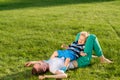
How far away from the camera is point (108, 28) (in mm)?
11258

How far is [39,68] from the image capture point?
7297mm

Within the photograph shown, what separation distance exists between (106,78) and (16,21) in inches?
259

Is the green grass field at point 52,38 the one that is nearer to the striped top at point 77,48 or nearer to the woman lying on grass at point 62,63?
the woman lying on grass at point 62,63

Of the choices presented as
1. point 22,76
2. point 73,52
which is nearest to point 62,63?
point 73,52

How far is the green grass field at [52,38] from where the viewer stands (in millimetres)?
7602

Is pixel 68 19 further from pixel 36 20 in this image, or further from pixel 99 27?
pixel 99 27

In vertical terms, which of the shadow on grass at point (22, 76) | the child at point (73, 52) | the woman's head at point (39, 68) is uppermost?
the child at point (73, 52)

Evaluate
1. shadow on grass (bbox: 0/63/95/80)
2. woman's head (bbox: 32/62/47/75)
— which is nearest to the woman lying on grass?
woman's head (bbox: 32/62/47/75)

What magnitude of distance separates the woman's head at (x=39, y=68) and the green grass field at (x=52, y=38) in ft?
0.43

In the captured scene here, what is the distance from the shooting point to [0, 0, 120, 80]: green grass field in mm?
7602

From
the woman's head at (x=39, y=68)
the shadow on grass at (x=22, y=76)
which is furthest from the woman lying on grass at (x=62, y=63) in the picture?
the shadow on grass at (x=22, y=76)

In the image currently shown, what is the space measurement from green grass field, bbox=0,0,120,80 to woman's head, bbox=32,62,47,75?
0.13 metres

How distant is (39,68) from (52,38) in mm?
3030

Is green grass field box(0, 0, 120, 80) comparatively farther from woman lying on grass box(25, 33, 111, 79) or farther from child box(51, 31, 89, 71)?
child box(51, 31, 89, 71)
